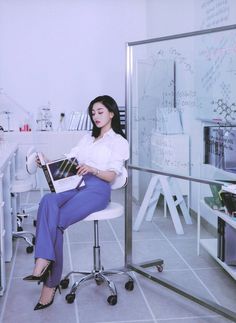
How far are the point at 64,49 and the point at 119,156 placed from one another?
3731 millimetres

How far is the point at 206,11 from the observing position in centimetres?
404

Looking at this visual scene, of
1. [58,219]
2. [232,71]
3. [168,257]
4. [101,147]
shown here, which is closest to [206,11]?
[232,71]

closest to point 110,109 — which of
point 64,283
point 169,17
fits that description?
point 64,283

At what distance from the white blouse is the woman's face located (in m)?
0.07

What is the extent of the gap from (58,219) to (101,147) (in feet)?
1.89

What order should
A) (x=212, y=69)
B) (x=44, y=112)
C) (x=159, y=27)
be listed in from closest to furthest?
(x=212, y=69) < (x=159, y=27) < (x=44, y=112)

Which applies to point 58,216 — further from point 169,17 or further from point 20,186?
point 169,17

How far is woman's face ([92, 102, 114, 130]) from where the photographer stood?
2.88 meters

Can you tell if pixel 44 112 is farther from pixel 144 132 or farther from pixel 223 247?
pixel 223 247

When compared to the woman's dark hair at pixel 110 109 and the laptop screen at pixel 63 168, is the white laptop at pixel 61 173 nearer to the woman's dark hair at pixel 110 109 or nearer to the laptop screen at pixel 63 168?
the laptop screen at pixel 63 168

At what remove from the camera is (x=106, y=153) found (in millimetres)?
2834

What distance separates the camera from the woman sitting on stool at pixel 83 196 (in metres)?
2.46

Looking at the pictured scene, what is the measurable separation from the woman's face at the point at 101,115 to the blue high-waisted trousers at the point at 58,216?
45 cm

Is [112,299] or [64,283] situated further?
[64,283]
